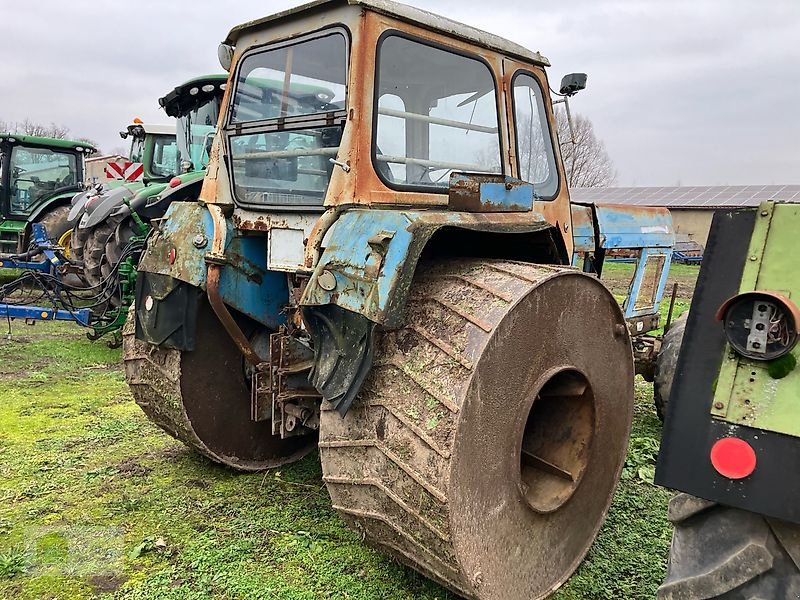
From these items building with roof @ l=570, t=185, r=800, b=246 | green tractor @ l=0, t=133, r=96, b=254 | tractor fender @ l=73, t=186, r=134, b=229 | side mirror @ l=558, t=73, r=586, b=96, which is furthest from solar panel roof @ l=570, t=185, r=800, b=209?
side mirror @ l=558, t=73, r=586, b=96

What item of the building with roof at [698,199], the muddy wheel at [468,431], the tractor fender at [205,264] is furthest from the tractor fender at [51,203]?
the building with roof at [698,199]

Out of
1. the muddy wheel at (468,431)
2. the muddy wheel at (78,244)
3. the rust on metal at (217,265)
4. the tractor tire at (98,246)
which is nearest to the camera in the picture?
the muddy wheel at (468,431)

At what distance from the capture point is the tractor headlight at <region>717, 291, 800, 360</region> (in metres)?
1.67

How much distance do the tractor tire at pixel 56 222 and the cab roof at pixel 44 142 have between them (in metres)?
1.36

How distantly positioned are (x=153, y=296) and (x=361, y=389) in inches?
61.8

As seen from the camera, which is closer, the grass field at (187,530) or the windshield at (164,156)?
the grass field at (187,530)

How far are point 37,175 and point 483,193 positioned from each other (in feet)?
40.0

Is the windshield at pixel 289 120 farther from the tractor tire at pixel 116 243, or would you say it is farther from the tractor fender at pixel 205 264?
the tractor tire at pixel 116 243

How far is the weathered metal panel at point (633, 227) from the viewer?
185 inches

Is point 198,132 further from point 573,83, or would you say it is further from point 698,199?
point 698,199

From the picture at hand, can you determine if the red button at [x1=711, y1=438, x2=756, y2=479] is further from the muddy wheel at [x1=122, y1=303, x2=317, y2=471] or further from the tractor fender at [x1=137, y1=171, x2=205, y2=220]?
the tractor fender at [x1=137, y1=171, x2=205, y2=220]

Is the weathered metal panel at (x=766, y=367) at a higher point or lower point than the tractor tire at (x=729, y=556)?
higher

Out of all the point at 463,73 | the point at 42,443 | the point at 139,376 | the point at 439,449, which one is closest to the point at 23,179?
the point at 42,443

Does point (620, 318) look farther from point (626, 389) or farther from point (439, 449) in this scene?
point (439, 449)
